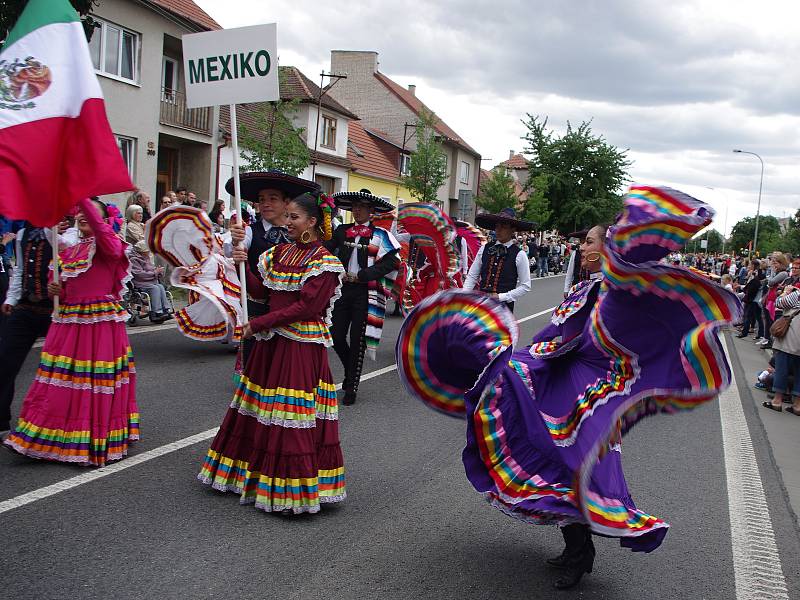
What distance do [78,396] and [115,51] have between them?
18.1 m

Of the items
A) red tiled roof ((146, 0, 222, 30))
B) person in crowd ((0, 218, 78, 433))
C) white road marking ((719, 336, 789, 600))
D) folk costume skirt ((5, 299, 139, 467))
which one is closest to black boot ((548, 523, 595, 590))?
white road marking ((719, 336, 789, 600))

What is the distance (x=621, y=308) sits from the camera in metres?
3.62

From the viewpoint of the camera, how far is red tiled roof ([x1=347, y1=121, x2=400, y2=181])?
132 ft

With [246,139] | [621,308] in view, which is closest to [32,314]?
[621,308]

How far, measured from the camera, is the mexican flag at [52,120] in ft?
14.7

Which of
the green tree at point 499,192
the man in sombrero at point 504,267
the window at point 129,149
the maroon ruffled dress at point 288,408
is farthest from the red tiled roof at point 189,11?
the green tree at point 499,192

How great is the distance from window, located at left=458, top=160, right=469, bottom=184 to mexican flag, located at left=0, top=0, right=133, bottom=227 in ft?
169

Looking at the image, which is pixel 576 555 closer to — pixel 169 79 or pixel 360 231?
pixel 360 231

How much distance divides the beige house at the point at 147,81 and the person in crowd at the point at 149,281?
362 inches

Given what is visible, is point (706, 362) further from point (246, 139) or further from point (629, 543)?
point (246, 139)

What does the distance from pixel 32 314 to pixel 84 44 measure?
189 cm

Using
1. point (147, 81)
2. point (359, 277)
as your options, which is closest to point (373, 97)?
point (147, 81)

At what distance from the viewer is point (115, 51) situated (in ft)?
67.8

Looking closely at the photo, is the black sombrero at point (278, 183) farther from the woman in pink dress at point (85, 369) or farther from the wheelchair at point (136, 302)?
the wheelchair at point (136, 302)
